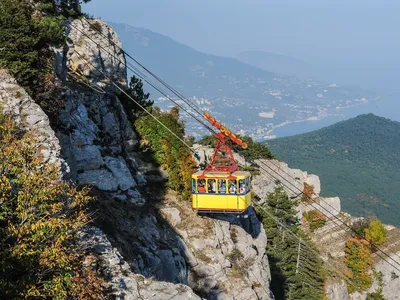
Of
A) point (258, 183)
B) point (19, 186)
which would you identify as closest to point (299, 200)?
point (258, 183)

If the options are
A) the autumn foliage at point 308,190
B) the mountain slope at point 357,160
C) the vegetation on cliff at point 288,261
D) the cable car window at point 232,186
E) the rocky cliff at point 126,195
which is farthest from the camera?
the mountain slope at point 357,160

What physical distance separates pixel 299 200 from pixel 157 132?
24.3m

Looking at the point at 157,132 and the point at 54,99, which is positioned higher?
the point at 54,99

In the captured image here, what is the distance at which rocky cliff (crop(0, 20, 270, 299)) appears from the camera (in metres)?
15.0

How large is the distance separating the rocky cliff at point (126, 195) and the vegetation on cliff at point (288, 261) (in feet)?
15.4

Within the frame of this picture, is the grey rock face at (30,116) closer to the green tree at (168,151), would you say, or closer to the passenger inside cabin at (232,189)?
the passenger inside cabin at (232,189)

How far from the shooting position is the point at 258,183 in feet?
122

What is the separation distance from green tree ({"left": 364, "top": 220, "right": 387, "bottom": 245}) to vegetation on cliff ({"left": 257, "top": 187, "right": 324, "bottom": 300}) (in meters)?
14.2

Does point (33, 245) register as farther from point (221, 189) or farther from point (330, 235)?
point (330, 235)

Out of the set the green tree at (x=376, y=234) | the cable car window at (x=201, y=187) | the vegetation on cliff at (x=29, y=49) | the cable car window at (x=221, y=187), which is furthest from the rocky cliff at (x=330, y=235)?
the vegetation on cliff at (x=29, y=49)

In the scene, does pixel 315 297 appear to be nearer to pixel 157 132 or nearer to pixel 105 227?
pixel 157 132

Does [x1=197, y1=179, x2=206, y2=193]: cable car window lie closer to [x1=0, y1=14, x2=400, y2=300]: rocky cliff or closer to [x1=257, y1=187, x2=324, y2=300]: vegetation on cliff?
[x1=0, y1=14, x2=400, y2=300]: rocky cliff

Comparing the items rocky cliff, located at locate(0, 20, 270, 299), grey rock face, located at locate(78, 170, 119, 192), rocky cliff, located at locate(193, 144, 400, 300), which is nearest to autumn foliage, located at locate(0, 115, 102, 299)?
rocky cliff, located at locate(0, 20, 270, 299)

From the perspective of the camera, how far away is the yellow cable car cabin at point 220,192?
21.3 meters
